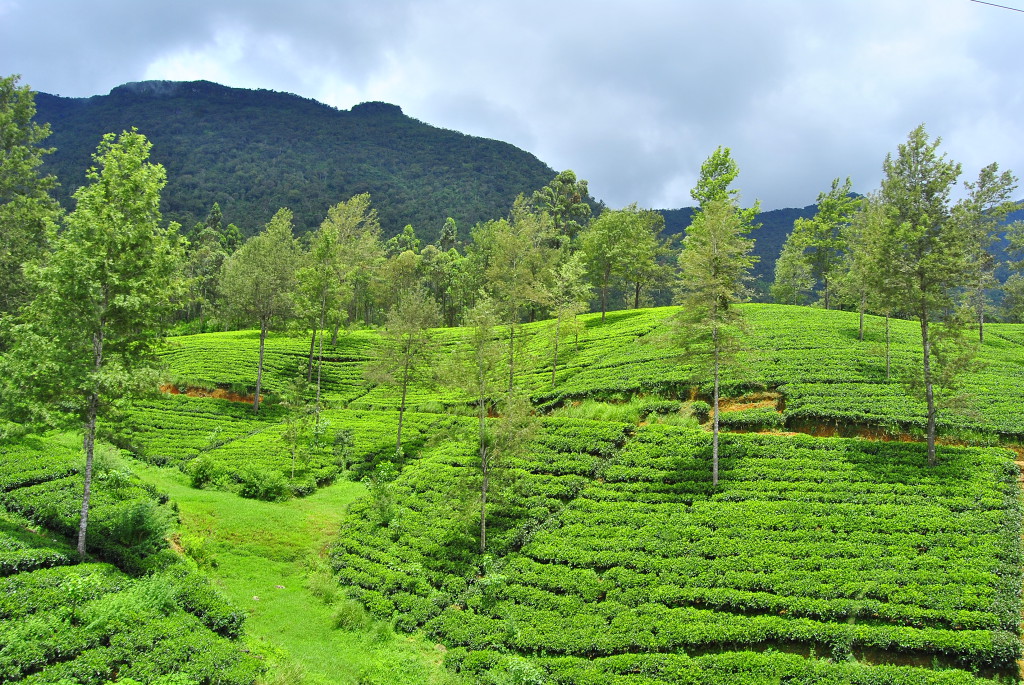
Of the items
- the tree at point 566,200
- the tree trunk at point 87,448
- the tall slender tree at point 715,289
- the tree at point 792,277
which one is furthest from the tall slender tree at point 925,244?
the tree at point 566,200

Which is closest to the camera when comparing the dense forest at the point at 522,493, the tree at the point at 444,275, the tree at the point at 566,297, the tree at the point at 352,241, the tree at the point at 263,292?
the dense forest at the point at 522,493

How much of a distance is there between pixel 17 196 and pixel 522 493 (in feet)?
129

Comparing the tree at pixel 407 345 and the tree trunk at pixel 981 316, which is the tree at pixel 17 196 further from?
the tree trunk at pixel 981 316

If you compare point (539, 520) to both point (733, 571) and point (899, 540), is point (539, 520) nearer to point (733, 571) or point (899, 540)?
point (733, 571)

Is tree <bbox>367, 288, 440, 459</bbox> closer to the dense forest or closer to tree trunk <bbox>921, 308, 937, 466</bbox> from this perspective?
the dense forest

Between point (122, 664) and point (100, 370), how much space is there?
9409mm

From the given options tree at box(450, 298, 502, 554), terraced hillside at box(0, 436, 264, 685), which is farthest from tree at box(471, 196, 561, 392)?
terraced hillside at box(0, 436, 264, 685)

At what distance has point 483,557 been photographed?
900 inches

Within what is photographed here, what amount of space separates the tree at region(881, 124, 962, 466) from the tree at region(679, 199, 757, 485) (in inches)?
286

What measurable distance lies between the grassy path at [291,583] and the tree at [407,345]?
10.00 metres

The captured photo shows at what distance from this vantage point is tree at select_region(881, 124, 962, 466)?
24250mm

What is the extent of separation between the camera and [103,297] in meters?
18.3

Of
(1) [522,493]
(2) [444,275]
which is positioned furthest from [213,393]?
(2) [444,275]

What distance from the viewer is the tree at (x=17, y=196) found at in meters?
33.4
